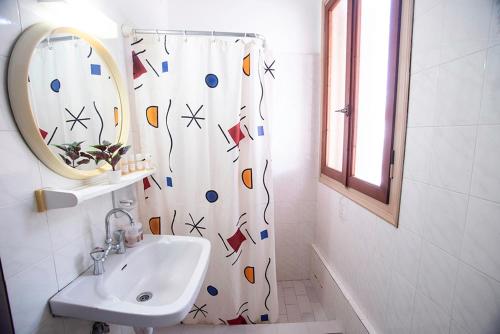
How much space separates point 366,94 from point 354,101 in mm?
84

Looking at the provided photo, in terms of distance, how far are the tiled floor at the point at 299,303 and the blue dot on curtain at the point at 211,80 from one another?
5.68ft

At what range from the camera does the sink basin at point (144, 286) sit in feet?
2.34

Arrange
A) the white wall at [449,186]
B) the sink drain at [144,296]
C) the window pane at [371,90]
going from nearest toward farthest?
the white wall at [449,186], the sink drain at [144,296], the window pane at [371,90]

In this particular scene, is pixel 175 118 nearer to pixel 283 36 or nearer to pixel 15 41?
pixel 15 41

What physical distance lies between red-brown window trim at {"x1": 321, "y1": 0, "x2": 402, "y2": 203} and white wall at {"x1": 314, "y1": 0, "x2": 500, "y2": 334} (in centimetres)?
10

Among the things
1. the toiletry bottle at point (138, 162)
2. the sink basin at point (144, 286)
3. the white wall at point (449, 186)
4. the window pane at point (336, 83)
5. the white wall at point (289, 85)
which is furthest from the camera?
the white wall at point (289, 85)

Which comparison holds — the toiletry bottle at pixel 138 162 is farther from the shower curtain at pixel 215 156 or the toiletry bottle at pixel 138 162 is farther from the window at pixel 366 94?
the window at pixel 366 94

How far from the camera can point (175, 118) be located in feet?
4.26

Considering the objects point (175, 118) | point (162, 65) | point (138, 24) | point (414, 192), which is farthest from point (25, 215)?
point (414, 192)

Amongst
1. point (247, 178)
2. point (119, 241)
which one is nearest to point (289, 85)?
point (247, 178)

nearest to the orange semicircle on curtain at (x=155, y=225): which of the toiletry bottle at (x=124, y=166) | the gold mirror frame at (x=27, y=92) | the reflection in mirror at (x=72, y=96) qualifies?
the toiletry bottle at (x=124, y=166)

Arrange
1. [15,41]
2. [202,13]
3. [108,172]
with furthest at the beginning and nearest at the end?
1. [202,13]
2. [108,172]
3. [15,41]

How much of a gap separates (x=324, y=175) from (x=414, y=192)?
90cm

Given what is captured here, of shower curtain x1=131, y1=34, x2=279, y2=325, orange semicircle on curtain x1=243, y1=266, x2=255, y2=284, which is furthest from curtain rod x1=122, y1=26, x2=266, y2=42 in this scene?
orange semicircle on curtain x1=243, y1=266, x2=255, y2=284
